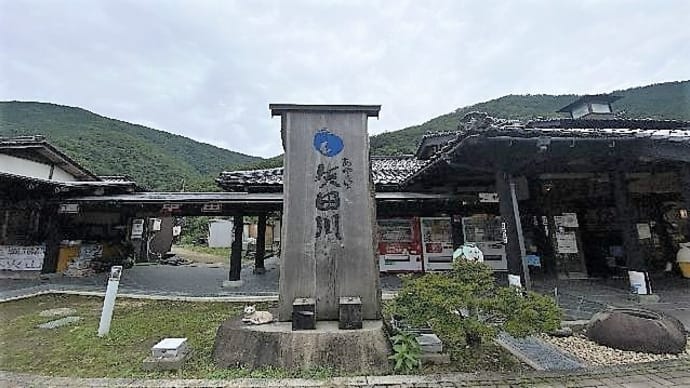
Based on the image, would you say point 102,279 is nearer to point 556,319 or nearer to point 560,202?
point 556,319

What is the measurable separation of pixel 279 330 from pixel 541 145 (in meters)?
5.37

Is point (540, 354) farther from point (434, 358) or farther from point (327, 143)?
point (327, 143)

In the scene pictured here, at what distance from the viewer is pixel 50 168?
16578 mm

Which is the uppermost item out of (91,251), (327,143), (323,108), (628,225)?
(323,108)

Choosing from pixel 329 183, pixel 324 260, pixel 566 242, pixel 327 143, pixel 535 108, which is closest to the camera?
pixel 324 260

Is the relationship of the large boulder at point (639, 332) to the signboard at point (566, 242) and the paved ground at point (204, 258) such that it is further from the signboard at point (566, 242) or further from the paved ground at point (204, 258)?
the paved ground at point (204, 258)

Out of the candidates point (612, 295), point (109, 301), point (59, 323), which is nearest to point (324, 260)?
point (109, 301)

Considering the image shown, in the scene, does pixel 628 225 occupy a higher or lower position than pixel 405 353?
higher

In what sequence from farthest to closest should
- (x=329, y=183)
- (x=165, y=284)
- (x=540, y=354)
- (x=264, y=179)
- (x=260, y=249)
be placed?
(x=260, y=249), (x=264, y=179), (x=165, y=284), (x=329, y=183), (x=540, y=354)

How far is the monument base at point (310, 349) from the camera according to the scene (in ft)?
13.6

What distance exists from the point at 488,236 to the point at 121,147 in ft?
125

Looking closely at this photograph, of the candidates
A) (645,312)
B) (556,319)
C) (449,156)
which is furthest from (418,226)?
(556,319)

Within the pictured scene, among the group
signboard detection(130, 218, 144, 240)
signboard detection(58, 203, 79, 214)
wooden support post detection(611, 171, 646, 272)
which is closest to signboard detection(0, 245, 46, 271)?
signboard detection(58, 203, 79, 214)

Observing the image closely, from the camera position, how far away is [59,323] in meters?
6.79
